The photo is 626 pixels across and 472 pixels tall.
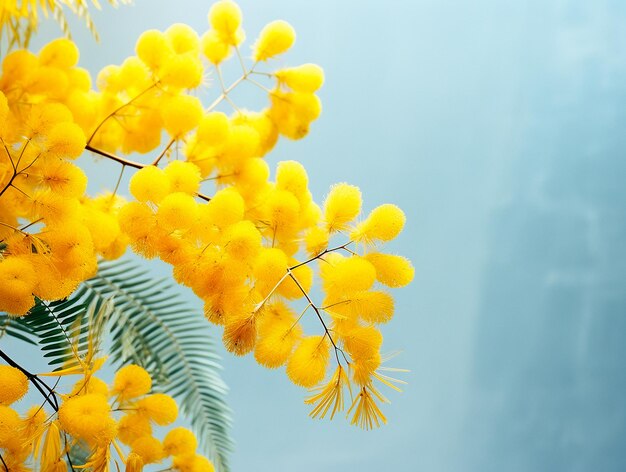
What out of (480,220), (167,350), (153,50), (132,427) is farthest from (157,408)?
(480,220)

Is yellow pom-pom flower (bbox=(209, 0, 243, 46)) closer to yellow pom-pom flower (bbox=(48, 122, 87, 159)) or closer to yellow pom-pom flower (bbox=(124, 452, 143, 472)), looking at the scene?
yellow pom-pom flower (bbox=(48, 122, 87, 159))

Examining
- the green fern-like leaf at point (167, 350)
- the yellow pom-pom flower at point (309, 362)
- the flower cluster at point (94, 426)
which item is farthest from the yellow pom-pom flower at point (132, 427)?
the green fern-like leaf at point (167, 350)

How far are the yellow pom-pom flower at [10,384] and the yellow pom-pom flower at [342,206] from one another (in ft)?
0.60

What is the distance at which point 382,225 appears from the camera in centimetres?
40

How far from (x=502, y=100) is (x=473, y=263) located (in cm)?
38

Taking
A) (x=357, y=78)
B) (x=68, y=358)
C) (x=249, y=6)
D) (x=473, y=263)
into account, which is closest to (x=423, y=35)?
(x=357, y=78)

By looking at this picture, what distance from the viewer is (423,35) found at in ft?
5.32

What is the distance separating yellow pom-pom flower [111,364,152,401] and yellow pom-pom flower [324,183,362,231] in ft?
0.47

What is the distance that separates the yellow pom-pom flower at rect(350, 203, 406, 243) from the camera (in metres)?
0.40

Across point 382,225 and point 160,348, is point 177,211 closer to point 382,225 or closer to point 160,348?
point 382,225

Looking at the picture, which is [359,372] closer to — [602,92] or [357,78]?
[357,78]

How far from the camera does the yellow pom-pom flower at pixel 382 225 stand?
1.30ft

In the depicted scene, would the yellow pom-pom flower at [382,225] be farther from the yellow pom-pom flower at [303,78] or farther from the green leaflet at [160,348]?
the green leaflet at [160,348]

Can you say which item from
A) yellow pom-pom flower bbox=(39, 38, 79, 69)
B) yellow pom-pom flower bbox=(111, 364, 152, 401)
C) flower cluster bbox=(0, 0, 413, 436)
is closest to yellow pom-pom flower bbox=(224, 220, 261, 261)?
flower cluster bbox=(0, 0, 413, 436)
